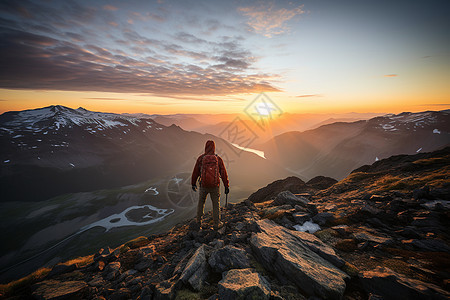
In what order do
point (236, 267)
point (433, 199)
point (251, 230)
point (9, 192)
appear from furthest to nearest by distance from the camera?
point (9, 192) < point (433, 199) < point (251, 230) < point (236, 267)

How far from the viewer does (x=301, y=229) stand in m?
8.98

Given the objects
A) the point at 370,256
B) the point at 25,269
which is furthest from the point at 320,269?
the point at 25,269

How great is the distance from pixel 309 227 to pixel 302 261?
385 centimetres

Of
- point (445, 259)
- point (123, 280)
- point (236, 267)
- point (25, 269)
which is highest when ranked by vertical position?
point (445, 259)

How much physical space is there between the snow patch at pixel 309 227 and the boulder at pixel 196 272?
18.0ft

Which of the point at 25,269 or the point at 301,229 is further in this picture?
the point at 25,269

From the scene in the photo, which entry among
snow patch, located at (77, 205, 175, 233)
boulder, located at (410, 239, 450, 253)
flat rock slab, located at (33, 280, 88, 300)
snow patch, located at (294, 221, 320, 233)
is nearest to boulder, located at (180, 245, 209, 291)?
flat rock slab, located at (33, 280, 88, 300)

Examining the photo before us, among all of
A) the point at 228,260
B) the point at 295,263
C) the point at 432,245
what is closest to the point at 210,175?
the point at 228,260

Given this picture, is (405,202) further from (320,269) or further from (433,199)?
(320,269)

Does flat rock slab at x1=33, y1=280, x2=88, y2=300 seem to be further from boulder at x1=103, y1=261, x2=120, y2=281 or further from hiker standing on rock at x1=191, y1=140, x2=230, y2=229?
hiker standing on rock at x1=191, y1=140, x2=230, y2=229

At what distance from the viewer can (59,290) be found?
619 cm

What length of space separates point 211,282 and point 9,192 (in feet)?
958

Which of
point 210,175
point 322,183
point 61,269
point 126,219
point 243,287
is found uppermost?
point 210,175

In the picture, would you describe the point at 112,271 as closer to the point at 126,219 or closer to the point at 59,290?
the point at 59,290
